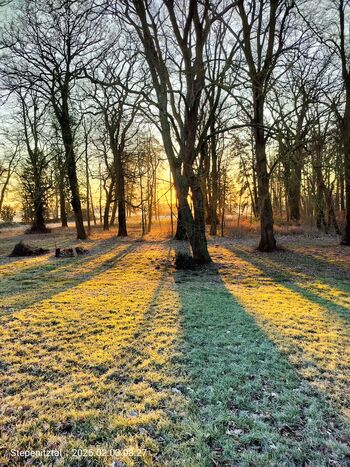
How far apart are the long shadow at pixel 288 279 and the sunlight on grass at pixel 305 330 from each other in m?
0.16

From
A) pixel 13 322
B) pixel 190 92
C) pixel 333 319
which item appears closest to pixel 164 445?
pixel 13 322

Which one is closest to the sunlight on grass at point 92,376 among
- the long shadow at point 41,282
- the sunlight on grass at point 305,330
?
the long shadow at point 41,282

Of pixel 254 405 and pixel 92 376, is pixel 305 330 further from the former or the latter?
pixel 92 376

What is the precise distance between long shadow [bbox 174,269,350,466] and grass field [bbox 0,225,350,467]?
0.04 feet

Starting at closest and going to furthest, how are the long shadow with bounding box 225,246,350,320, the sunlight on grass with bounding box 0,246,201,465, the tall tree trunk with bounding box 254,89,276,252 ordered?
the sunlight on grass with bounding box 0,246,201,465
the long shadow with bounding box 225,246,350,320
the tall tree trunk with bounding box 254,89,276,252

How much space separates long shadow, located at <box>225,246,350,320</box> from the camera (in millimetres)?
5555

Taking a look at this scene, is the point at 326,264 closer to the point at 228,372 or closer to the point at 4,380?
the point at 228,372

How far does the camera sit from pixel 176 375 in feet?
10.4

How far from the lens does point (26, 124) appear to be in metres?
23.0

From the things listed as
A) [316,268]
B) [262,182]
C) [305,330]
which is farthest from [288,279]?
[262,182]

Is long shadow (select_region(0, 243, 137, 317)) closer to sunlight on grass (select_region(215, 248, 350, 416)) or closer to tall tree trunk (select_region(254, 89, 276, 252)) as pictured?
sunlight on grass (select_region(215, 248, 350, 416))

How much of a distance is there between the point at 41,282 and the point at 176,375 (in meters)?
5.51

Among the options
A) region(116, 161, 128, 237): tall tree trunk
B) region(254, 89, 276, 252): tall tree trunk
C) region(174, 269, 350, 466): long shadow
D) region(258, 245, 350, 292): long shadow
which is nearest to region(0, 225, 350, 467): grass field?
region(174, 269, 350, 466): long shadow

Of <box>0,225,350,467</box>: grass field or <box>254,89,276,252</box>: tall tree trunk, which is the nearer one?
<box>0,225,350,467</box>: grass field
